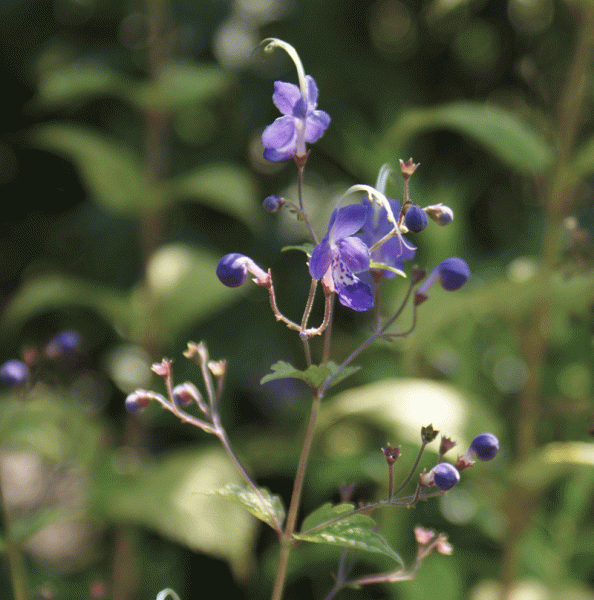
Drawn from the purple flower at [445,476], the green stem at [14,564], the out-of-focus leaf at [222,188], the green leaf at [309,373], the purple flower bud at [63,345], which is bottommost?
the green stem at [14,564]

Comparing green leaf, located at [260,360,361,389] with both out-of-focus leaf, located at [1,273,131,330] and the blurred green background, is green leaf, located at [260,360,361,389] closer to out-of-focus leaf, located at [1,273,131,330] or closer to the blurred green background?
the blurred green background

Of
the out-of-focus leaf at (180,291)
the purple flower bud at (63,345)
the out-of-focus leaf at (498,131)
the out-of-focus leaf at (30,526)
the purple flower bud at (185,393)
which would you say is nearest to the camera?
the purple flower bud at (185,393)

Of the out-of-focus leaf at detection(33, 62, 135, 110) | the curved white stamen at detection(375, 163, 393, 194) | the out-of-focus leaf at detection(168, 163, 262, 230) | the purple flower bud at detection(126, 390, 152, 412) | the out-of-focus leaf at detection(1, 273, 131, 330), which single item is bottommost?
the out-of-focus leaf at detection(1, 273, 131, 330)

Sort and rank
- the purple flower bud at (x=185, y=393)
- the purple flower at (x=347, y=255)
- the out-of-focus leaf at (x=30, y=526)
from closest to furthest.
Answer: the purple flower at (x=347, y=255) → the purple flower bud at (x=185, y=393) → the out-of-focus leaf at (x=30, y=526)

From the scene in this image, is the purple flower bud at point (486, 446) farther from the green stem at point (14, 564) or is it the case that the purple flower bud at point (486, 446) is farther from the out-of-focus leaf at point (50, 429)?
the out-of-focus leaf at point (50, 429)

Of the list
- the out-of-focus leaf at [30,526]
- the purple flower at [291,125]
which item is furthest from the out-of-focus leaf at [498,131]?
the out-of-focus leaf at [30,526]

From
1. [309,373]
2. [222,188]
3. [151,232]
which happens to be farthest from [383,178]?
[151,232]

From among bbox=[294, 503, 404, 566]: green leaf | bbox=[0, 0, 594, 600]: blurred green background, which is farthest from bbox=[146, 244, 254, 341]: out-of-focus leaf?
bbox=[294, 503, 404, 566]: green leaf

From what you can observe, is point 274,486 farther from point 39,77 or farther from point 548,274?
point 39,77
